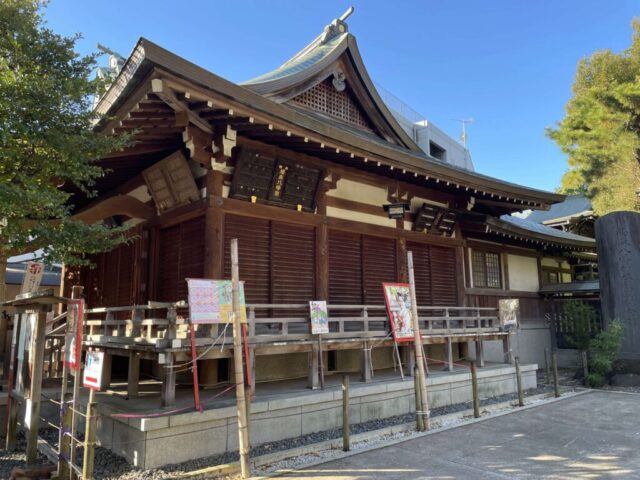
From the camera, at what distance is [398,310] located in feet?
28.2

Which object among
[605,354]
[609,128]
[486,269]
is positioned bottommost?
[605,354]

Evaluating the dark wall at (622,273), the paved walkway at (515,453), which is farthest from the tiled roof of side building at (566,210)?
the paved walkway at (515,453)

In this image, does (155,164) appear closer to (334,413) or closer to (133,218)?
(133,218)

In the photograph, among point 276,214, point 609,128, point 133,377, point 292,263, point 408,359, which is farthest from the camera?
point 609,128

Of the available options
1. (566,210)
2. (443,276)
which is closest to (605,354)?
(443,276)

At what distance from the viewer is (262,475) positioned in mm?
5336

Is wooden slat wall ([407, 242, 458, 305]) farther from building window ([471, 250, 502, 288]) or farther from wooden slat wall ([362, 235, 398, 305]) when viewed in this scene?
building window ([471, 250, 502, 288])

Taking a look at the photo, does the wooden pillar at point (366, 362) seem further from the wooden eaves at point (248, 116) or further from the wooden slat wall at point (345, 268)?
the wooden eaves at point (248, 116)

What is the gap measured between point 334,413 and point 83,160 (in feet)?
18.4

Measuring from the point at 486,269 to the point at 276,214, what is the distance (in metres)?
8.90

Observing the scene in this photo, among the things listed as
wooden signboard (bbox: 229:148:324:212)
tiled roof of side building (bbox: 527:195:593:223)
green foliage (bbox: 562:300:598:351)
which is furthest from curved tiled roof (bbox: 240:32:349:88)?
tiled roof of side building (bbox: 527:195:593:223)

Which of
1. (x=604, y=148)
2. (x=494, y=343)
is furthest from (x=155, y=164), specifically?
(x=604, y=148)

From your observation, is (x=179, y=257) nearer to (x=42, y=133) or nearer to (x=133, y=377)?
(x=133, y=377)

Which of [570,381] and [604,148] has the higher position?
[604,148]
